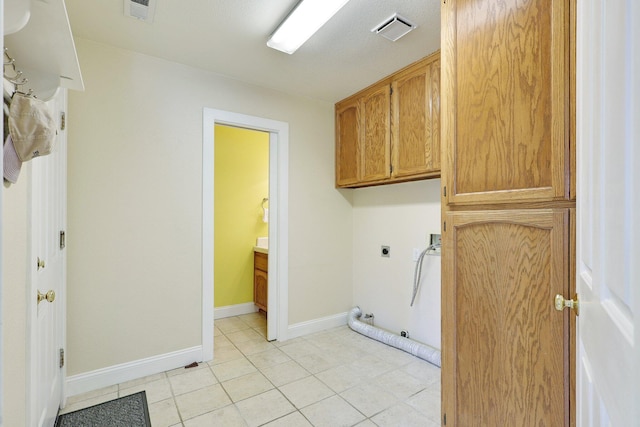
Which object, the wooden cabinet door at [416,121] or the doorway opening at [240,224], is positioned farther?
the doorway opening at [240,224]

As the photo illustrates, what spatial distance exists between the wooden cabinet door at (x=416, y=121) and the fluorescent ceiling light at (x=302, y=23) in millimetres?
962

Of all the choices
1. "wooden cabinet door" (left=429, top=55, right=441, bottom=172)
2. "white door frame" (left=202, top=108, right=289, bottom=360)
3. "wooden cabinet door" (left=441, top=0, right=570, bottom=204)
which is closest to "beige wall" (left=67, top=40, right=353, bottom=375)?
"white door frame" (left=202, top=108, right=289, bottom=360)

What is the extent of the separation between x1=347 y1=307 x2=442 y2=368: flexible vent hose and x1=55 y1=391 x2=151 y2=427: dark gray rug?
189cm

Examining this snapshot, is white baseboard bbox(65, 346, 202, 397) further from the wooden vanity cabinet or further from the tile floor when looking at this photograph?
the wooden vanity cabinet

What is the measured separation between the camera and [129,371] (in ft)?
7.13

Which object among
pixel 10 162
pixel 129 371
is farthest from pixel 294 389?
pixel 10 162

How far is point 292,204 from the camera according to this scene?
301 cm

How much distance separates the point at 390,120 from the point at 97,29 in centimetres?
223

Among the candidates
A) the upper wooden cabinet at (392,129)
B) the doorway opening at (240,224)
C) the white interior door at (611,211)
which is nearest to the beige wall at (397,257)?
the upper wooden cabinet at (392,129)

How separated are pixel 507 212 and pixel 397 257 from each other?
1.82 metres

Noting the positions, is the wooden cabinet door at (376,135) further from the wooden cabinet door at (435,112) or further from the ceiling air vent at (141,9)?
the ceiling air vent at (141,9)

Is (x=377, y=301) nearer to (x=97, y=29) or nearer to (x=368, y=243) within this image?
(x=368, y=243)

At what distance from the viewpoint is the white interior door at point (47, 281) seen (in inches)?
47.3

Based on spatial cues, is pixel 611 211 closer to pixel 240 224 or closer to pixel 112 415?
pixel 112 415
